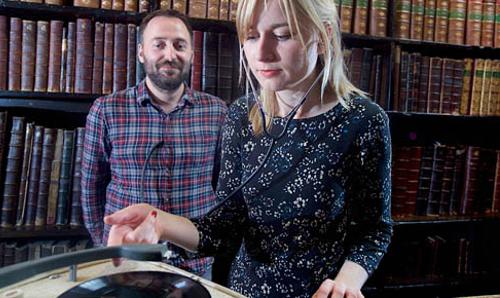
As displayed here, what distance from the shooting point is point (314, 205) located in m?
0.76

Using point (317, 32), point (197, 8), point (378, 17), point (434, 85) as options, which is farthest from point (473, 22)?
point (317, 32)

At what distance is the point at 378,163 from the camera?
2.51 feet

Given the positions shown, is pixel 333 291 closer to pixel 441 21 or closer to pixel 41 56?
pixel 41 56

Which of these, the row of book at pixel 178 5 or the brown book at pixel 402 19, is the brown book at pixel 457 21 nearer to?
the brown book at pixel 402 19

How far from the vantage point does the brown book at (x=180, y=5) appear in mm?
1623

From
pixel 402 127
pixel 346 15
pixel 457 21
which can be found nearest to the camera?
pixel 346 15

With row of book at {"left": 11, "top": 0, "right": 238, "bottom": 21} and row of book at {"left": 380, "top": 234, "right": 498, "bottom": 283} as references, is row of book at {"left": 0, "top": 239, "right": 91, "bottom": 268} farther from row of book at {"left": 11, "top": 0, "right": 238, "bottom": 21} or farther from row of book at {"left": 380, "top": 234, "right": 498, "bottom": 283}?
row of book at {"left": 380, "top": 234, "right": 498, "bottom": 283}

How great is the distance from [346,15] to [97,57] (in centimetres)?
94

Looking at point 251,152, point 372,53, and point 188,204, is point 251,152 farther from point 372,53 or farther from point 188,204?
point 372,53

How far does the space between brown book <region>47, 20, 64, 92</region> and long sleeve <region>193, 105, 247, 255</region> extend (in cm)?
94

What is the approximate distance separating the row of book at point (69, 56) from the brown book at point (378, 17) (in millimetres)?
653

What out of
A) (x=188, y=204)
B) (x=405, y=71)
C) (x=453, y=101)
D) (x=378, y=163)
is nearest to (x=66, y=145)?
(x=188, y=204)

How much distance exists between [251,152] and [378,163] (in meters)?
0.22

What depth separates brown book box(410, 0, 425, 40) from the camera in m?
1.85
